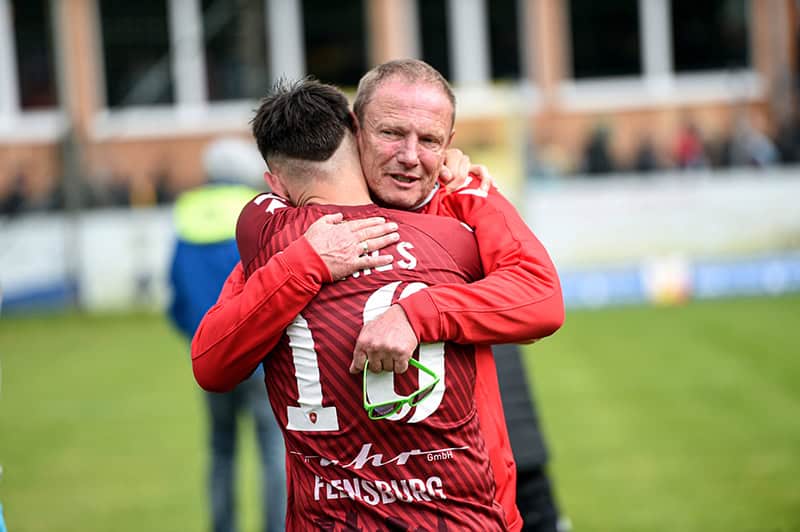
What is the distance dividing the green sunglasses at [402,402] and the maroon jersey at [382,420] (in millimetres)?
13

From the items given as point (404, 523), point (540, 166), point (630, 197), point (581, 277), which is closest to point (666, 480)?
point (404, 523)

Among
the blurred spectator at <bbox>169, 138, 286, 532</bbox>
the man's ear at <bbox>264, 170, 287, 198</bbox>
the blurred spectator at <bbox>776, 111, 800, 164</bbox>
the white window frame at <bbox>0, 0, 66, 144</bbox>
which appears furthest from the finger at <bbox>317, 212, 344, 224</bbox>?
the white window frame at <bbox>0, 0, 66, 144</bbox>

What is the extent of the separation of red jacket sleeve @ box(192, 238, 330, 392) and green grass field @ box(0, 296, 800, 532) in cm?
405

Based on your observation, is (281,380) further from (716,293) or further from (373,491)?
(716,293)

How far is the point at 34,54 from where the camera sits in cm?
2334

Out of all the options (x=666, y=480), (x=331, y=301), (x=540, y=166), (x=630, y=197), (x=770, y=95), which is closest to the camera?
(x=331, y=301)

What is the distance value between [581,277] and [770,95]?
10896 mm

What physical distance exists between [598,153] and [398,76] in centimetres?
1736

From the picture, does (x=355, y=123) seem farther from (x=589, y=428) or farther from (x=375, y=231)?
(x=589, y=428)

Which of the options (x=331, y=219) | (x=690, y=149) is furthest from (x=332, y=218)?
(x=690, y=149)

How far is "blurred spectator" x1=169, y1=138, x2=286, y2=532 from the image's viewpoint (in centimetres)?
531

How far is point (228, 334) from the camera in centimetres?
245

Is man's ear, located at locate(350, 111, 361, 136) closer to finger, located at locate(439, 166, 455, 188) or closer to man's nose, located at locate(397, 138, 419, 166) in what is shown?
man's nose, located at locate(397, 138, 419, 166)

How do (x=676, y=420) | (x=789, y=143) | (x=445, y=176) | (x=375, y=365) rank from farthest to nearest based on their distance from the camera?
(x=789, y=143), (x=676, y=420), (x=445, y=176), (x=375, y=365)
